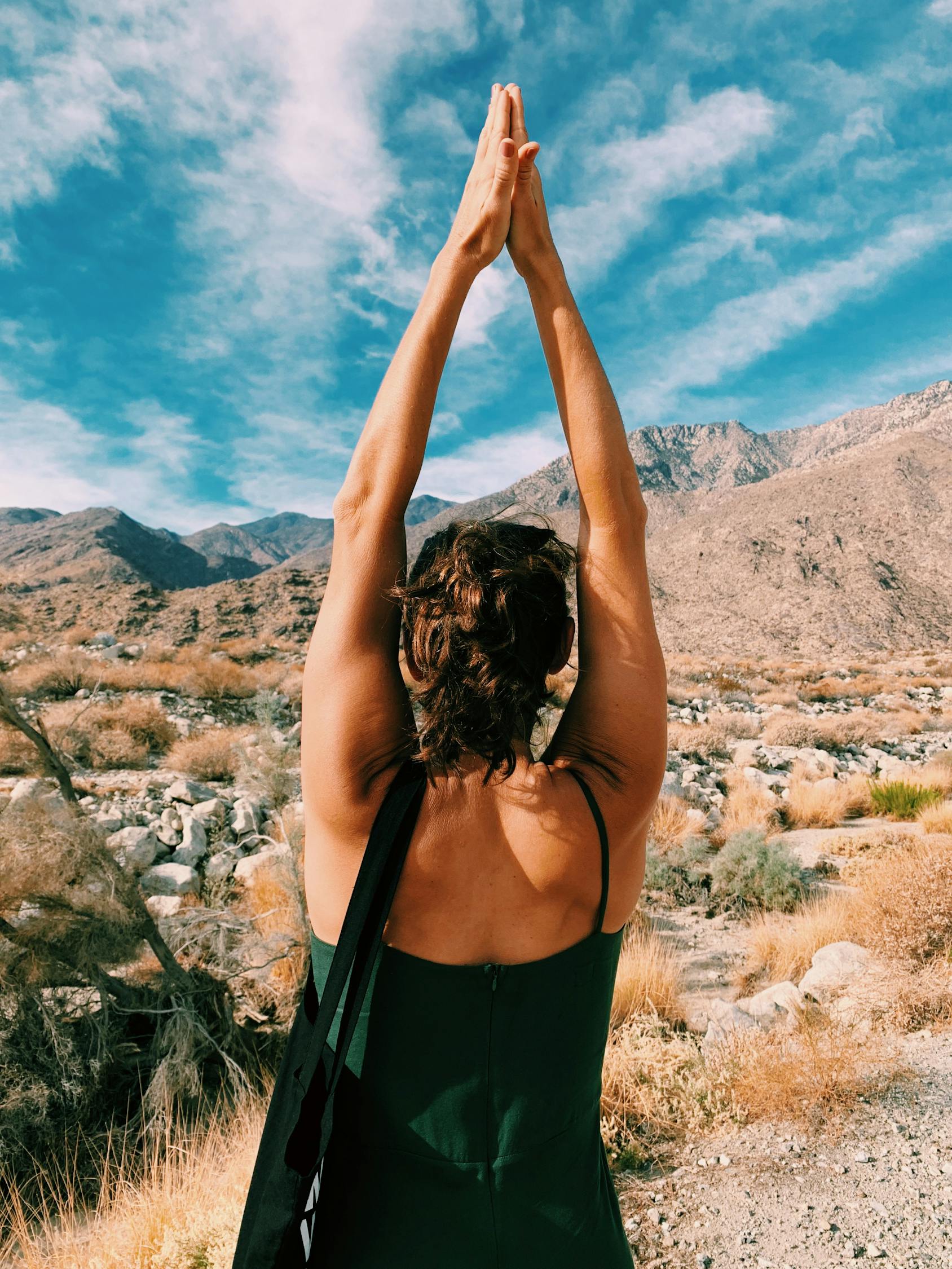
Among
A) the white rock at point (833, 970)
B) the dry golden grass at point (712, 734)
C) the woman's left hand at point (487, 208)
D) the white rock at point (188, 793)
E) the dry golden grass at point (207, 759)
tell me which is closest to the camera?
the woman's left hand at point (487, 208)

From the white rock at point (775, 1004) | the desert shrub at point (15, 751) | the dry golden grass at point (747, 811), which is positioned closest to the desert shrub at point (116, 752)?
the desert shrub at point (15, 751)

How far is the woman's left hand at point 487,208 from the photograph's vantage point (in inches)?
58.3

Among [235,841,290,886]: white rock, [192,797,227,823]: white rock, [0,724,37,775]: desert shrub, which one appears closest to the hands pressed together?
[0,724,37,775]: desert shrub

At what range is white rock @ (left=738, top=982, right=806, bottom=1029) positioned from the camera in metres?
4.77

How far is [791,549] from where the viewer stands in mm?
56719

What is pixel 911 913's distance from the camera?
533 cm

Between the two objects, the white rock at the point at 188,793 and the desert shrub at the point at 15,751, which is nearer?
the desert shrub at the point at 15,751

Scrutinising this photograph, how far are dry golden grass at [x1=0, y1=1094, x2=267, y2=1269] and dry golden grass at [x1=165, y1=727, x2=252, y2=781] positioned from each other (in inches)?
254

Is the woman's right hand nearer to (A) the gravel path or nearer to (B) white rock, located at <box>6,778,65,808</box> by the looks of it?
(A) the gravel path

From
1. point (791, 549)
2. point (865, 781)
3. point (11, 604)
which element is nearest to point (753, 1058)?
point (11, 604)

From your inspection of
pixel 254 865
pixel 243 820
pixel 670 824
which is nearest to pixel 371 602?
pixel 254 865

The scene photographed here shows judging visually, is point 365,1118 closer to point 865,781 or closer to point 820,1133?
point 820,1133

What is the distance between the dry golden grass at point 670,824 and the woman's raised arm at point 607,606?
7.27 metres

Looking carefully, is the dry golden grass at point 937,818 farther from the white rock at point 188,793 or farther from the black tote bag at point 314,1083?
the black tote bag at point 314,1083
